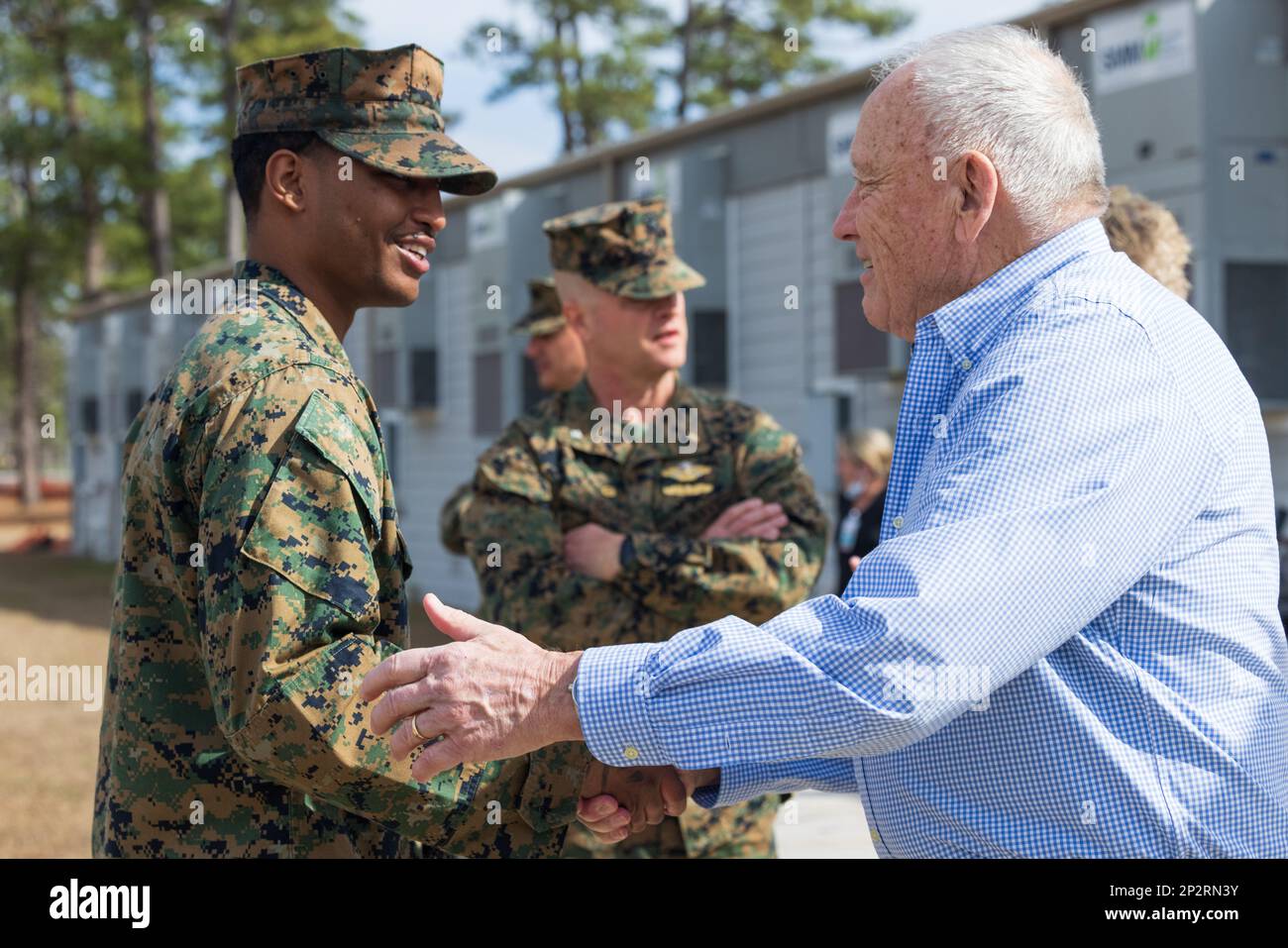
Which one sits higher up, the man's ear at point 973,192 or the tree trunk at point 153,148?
the tree trunk at point 153,148

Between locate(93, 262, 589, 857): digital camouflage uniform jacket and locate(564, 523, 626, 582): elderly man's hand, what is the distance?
4.39ft

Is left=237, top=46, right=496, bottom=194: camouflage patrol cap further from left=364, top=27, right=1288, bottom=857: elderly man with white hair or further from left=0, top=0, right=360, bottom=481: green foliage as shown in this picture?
left=0, top=0, right=360, bottom=481: green foliage

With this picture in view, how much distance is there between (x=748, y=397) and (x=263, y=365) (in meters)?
10.5

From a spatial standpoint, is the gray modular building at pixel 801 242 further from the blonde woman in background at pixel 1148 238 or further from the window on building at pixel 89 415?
the window on building at pixel 89 415

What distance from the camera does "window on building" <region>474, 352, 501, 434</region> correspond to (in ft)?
52.4

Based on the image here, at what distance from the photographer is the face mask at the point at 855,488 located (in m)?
7.81

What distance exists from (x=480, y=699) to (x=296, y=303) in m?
0.89

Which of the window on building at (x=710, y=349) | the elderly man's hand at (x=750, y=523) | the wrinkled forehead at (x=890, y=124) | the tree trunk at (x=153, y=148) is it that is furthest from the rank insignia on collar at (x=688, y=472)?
the tree trunk at (x=153, y=148)

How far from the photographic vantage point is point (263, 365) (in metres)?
2.20

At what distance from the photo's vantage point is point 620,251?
423 centimetres

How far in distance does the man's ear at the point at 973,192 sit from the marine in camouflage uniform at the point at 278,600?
3.00ft

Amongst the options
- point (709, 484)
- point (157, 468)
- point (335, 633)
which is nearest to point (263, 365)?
point (157, 468)

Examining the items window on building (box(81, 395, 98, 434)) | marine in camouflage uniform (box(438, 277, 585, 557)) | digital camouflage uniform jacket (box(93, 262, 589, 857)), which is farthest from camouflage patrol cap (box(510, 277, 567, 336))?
window on building (box(81, 395, 98, 434))

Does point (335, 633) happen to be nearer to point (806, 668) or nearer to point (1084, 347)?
point (806, 668)
